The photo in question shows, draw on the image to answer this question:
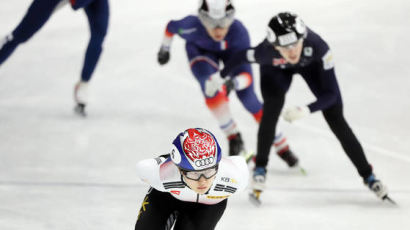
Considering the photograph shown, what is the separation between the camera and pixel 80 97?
28.1 ft

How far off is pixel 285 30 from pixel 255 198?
55.2 inches

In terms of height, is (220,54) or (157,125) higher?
(220,54)

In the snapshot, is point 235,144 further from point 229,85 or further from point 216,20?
point 216,20

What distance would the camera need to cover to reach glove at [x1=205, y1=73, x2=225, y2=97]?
6770 millimetres

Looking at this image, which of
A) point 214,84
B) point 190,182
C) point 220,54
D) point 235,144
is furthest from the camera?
point 220,54

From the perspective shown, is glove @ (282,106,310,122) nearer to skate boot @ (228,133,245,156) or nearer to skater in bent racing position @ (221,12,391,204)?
skater in bent racing position @ (221,12,391,204)

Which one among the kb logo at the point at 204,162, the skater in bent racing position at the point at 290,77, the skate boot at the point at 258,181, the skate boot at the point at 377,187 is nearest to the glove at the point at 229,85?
the skater in bent racing position at the point at 290,77

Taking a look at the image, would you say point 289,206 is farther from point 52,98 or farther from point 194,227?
point 52,98

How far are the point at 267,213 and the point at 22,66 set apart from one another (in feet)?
18.4

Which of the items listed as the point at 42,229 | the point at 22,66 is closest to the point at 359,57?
the point at 22,66

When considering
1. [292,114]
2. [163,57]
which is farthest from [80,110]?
[292,114]

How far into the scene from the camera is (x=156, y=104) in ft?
30.7

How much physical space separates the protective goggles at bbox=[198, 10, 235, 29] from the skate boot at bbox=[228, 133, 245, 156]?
100 cm

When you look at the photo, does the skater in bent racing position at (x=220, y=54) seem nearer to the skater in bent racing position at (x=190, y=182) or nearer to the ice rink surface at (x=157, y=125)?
the ice rink surface at (x=157, y=125)
